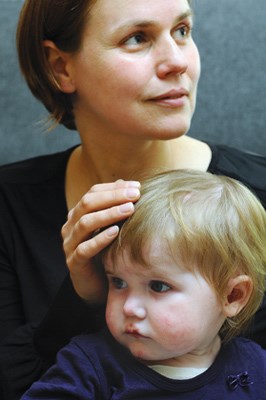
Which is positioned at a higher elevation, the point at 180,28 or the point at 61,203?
the point at 180,28

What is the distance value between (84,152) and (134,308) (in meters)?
0.57

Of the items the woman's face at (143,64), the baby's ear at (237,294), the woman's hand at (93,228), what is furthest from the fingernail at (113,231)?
the woman's face at (143,64)

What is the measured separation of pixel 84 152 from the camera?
1.46 metres

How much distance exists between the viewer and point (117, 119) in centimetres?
128

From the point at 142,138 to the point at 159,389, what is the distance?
1.56ft

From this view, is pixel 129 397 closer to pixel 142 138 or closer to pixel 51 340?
pixel 51 340

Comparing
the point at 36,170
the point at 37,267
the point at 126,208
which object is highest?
the point at 126,208

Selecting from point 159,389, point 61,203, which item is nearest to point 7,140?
point 61,203

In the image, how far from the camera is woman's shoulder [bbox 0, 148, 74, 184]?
57.2 inches

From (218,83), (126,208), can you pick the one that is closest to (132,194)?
(126,208)

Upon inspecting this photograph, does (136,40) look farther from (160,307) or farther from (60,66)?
(160,307)

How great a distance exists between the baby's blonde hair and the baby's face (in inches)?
0.5

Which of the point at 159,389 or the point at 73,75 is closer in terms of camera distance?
the point at 159,389

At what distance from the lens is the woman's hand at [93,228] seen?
3.28 ft
